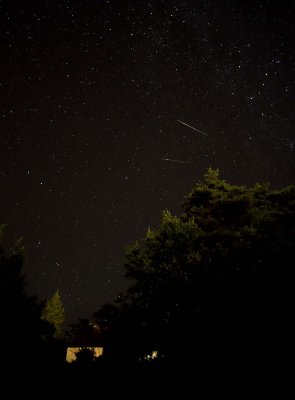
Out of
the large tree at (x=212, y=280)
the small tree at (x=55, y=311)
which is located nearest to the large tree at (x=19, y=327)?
the large tree at (x=212, y=280)

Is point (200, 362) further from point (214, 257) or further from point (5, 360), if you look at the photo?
point (214, 257)

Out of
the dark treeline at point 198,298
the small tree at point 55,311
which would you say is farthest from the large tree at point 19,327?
the small tree at point 55,311

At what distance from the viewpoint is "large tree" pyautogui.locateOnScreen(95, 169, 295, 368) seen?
27.7 feet

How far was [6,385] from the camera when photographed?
7.93 meters

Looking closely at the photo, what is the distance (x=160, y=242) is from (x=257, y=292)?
6582 mm

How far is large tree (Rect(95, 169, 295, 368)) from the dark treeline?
3 centimetres

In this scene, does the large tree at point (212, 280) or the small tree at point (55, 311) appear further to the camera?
the small tree at point (55, 311)

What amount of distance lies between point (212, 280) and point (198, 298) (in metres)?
0.71

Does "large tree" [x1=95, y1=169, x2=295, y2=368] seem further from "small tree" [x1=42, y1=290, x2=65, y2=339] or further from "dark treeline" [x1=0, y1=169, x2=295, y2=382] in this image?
"small tree" [x1=42, y1=290, x2=65, y2=339]

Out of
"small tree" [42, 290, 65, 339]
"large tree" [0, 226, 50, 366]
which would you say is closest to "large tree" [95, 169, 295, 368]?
"large tree" [0, 226, 50, 366]

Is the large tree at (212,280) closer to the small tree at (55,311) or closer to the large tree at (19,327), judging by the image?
the large tree at (19,327)

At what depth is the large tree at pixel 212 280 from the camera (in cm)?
845

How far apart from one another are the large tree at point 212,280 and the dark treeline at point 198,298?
0.11ft

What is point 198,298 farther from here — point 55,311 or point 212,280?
point 55,311
